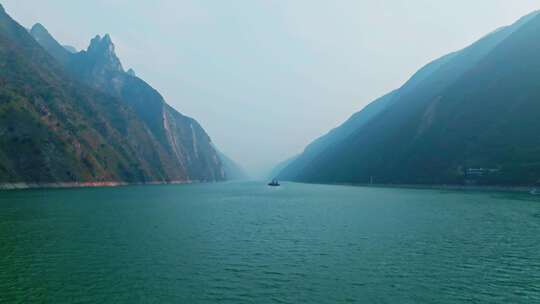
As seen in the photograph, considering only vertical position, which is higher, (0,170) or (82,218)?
(0,170)

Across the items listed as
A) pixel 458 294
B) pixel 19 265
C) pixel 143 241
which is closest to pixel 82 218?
pixel 143 241

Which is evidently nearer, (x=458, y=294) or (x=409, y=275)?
(x=458, y=294)

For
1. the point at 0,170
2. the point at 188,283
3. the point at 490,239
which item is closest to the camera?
the point at 188,283

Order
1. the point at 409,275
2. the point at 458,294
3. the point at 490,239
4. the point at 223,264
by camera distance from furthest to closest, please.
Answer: the point at 490,239
the point at 223,264
the point at 409,275
the point at 458,294

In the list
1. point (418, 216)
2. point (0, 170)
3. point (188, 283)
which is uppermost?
point (0, 170)

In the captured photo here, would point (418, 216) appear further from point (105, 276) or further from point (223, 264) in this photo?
point (105, 276)

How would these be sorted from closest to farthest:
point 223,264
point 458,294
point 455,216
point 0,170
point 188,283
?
point 458,294 → point 188,283 → point 223,264 → point 455,216 → point 0,170

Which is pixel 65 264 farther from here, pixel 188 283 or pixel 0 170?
pixel 0 170

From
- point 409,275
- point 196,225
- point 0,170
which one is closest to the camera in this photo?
point 409,275

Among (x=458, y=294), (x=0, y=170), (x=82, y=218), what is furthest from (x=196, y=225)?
(x=0, y=170)
